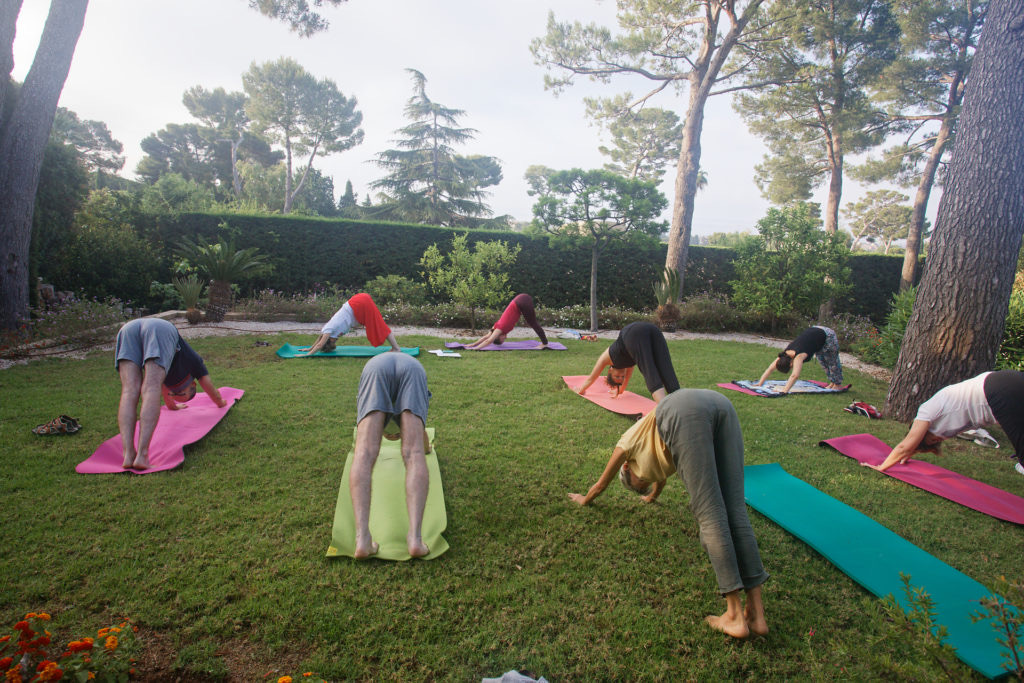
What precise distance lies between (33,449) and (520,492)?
357 centimetres

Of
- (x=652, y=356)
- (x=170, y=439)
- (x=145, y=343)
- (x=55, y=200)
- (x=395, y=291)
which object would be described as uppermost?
(x=55, y=200)

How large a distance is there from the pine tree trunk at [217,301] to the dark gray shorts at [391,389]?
25.5 ft

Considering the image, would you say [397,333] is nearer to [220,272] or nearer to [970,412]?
[220,272]

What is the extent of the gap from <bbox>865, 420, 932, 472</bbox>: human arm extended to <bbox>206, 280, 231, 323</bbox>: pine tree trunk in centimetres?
1016

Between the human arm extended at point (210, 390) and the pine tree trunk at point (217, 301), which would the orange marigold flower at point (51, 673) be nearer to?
the human arm extended at point (210, 390)

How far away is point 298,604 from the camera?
81.0 inches

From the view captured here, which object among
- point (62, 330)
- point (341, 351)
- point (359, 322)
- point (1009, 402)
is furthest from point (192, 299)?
point (1009, 402)

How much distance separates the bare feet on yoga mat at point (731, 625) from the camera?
1972mm

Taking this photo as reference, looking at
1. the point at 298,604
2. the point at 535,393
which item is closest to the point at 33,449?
the point at 298,604

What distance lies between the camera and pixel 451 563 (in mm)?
2393

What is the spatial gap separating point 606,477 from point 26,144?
913 centimetres

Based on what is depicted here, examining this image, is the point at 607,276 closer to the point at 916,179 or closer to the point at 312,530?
the point at 312,530

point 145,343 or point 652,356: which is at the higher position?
point 145,343

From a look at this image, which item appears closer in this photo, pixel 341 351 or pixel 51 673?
pixel 51 673
